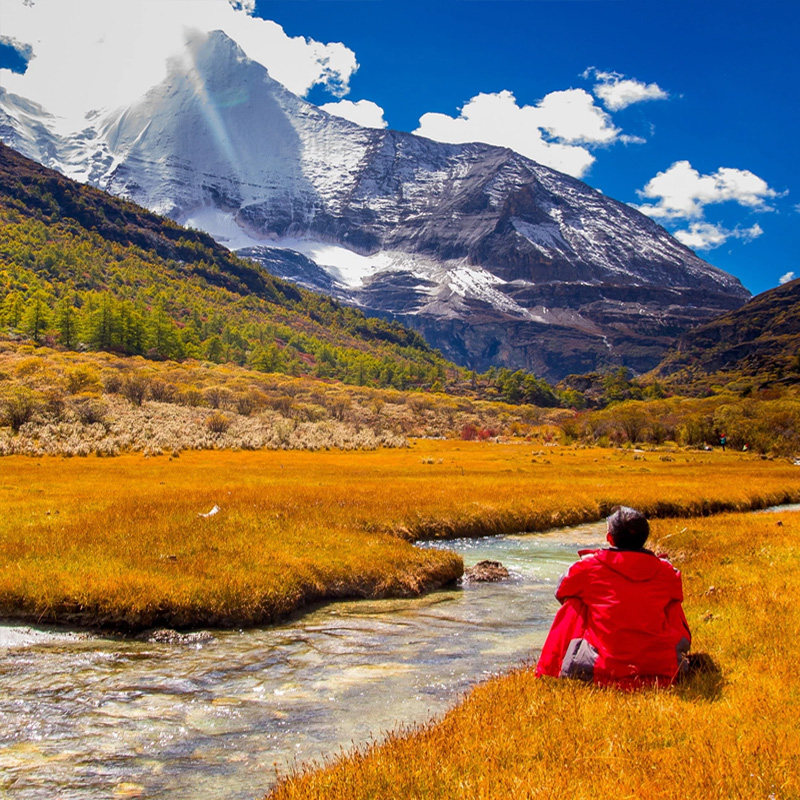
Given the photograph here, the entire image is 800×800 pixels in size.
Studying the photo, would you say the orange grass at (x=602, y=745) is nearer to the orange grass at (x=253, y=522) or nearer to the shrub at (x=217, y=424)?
the orange grass at (x=253, y=522)

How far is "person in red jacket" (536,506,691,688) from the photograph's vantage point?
808 centimetres

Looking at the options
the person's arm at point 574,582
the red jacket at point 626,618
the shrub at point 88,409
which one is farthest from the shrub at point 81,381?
the red jacket at point 626,618

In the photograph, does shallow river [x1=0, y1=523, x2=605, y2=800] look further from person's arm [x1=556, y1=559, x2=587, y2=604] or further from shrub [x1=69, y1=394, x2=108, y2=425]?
shrub [x1=69, y1=394, x2=108, y2=425]

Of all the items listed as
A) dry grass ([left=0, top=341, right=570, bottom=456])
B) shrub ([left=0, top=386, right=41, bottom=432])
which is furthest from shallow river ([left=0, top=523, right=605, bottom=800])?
shrub ([left=0, top=386, right=41, bottom=432])

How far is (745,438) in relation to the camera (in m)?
82.9

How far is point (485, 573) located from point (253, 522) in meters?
8.55

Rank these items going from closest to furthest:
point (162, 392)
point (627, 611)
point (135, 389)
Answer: point (627, 611) < point (135, 389) < point (162, 392)

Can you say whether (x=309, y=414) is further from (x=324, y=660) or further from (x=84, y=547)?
(x=324, y=660)

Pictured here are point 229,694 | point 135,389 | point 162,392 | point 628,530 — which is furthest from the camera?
point 162,392

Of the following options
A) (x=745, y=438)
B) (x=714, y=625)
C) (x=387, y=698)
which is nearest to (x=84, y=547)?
(x=387, y=698)

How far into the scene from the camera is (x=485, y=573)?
1928 centimetres

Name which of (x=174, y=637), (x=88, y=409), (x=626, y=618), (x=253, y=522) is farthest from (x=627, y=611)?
(x=88, y=409)

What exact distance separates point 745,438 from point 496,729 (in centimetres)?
9014

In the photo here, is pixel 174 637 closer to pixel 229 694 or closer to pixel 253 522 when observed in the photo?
pixel 229 694
